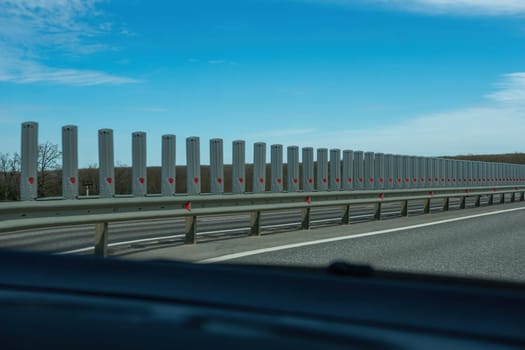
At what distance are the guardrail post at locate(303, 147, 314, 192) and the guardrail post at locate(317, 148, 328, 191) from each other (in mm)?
489

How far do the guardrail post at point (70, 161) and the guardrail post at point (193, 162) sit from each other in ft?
19.0

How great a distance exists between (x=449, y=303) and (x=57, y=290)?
41.1 inches

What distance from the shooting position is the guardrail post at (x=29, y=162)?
1678cm

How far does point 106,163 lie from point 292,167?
1269 cm

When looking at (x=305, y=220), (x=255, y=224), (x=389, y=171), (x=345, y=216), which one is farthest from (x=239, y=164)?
(x=255, y=224)

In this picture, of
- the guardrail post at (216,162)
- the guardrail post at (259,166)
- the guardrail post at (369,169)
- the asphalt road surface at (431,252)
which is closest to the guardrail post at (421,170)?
the guardrail post at (369,169)

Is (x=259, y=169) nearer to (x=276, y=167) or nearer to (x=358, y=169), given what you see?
(x=276, y=167)

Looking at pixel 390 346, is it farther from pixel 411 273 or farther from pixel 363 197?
pixel 363 197

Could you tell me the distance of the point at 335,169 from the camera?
108ft

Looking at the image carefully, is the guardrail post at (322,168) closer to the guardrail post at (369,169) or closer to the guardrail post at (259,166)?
the guardrail post at (369,169)

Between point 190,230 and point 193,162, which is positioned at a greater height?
point 193,162

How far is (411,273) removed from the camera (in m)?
1.56

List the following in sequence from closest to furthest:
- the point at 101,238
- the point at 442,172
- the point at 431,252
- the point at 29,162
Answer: the point at 101,238 → the point at 431,252 → the point at 29,162 → the point at 442,172

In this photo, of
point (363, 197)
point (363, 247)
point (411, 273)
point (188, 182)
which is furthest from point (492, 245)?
point (188, 182)
